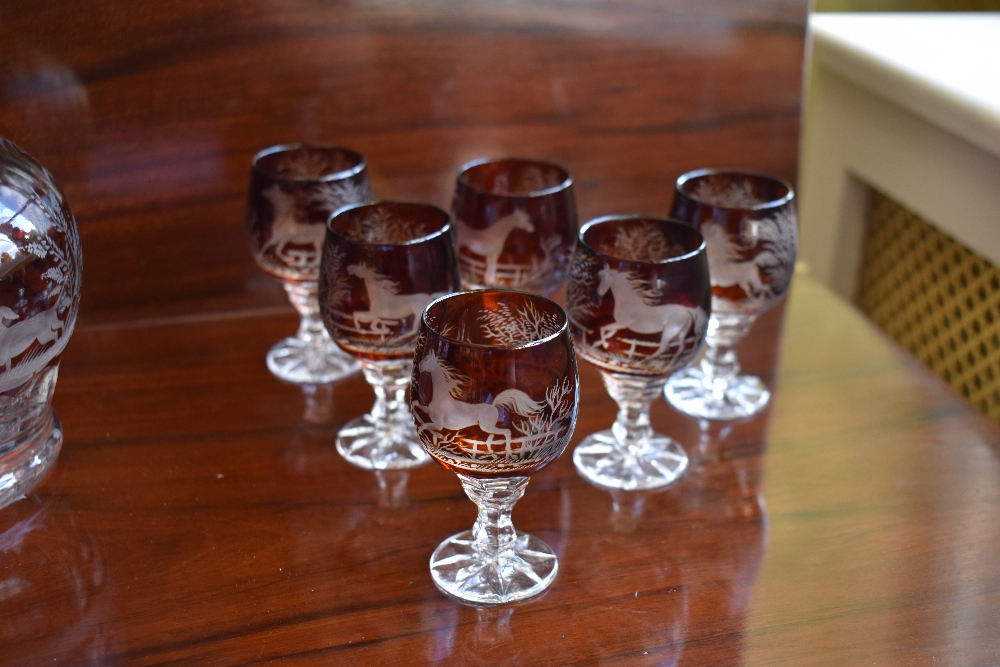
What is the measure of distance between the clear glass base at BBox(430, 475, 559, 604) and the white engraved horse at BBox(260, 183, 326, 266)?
26cm

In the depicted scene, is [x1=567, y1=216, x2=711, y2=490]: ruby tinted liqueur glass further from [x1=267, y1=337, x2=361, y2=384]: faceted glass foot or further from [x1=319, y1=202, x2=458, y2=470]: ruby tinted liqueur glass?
[x1=267, y1=337, x2=361, y2=384]: faceted glass foot

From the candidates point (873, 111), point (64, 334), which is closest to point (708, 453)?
point (64, 334)

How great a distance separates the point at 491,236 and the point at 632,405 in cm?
15

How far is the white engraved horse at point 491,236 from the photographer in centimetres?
72

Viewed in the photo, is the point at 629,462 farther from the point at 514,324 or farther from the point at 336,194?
the point at 336,194

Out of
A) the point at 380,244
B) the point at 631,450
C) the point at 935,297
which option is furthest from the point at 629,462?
the point at 935,297

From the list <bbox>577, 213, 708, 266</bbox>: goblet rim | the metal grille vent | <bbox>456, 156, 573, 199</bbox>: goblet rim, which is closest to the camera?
<bbox>577, 213, 708, 266</bbox>: goblet rim

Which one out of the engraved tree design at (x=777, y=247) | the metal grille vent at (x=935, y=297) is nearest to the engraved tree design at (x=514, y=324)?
the engraved tree design at (x=777, y=247)

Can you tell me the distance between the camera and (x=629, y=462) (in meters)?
0.68

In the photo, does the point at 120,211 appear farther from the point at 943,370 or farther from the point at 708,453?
the point at 943,370

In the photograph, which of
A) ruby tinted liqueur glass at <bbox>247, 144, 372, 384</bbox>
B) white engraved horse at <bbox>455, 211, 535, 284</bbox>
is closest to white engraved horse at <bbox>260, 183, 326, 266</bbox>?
ruby tinted liqueur glass at <bbox>247, 144, 372, 384</bbox>

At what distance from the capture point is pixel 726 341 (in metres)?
0.79

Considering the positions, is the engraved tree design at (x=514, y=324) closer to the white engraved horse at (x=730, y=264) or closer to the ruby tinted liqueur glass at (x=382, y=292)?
the ruby tinted liqueur glass at (x=382, y=292)

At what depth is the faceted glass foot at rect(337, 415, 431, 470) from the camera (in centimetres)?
68
